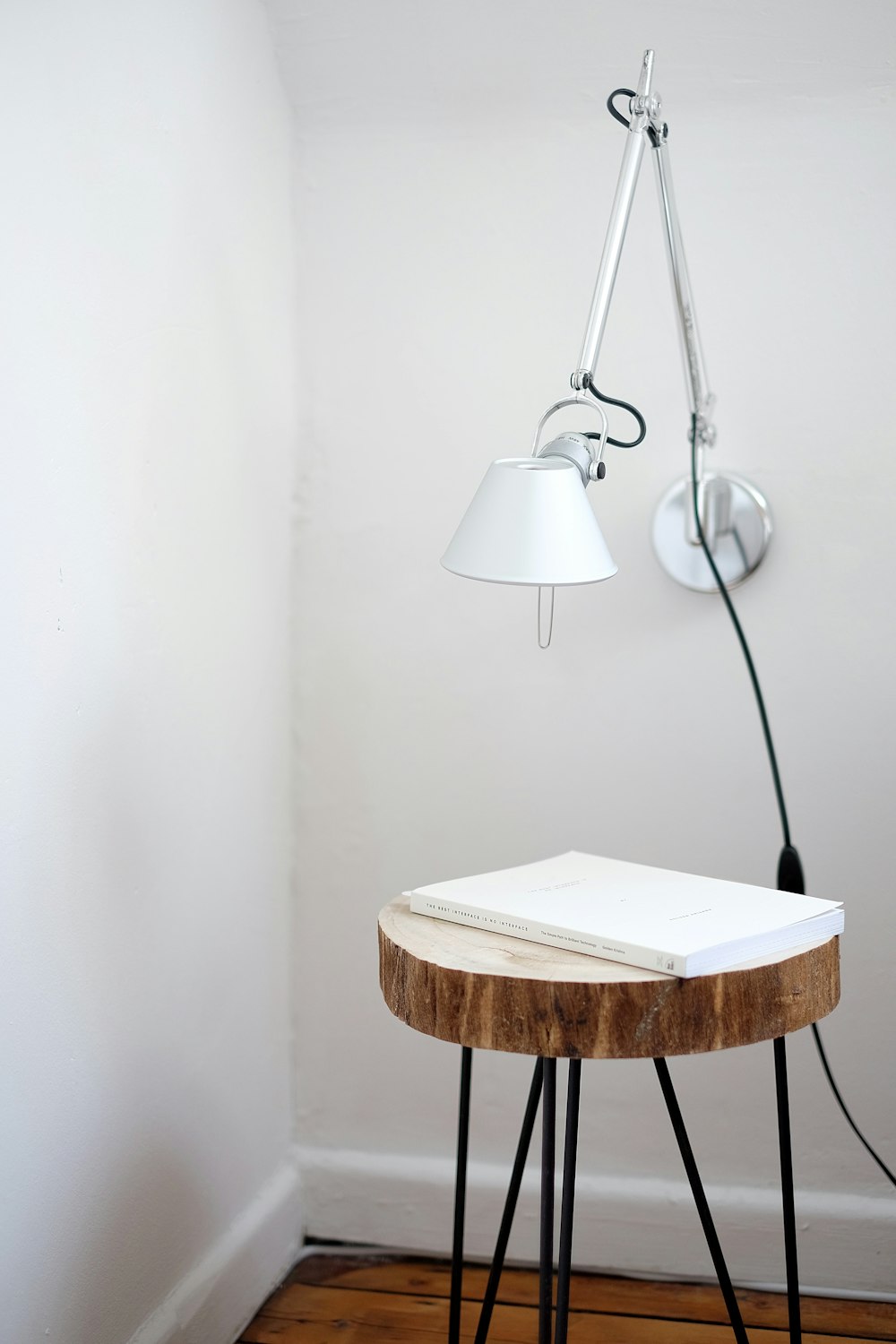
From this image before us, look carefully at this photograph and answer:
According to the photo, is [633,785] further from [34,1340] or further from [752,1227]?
[34,1340]

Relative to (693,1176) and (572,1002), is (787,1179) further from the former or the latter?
(572,1002)

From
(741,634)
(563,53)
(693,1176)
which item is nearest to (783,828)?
(741,634)

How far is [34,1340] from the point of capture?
961 mm

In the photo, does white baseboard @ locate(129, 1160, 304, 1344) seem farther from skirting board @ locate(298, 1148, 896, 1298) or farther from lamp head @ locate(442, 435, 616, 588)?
lamp head @ locate(442, 435, 616, 588)

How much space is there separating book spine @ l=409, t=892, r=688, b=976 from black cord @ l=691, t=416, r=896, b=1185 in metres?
0.36

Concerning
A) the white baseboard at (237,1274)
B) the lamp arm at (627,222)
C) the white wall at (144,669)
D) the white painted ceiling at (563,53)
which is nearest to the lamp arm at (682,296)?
the lamp arm at (627,222)

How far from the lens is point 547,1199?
89cm

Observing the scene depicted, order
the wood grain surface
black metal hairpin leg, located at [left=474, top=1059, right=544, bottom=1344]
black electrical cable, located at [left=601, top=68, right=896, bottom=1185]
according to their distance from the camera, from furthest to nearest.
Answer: black electrical cable, located at [left=601, top=68, right=896, bottom=1185] → black metal hairpin leg, located at [left=474, top=1059, right=544, bottom=1344] → the wood grain surface

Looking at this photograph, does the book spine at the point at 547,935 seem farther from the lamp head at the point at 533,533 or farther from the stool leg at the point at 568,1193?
the lamp head at the point at 533,533

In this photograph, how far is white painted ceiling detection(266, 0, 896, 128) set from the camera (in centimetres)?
132

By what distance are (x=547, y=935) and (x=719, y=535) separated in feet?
2.28

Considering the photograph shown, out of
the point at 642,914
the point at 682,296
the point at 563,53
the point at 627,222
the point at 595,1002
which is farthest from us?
the point at 563,53

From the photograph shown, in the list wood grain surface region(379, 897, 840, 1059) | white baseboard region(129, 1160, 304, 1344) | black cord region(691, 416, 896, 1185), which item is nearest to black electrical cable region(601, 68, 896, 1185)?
black cord region(691, 416, 896, 1185)

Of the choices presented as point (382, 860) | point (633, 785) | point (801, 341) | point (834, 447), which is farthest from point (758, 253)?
point (382, 860)
